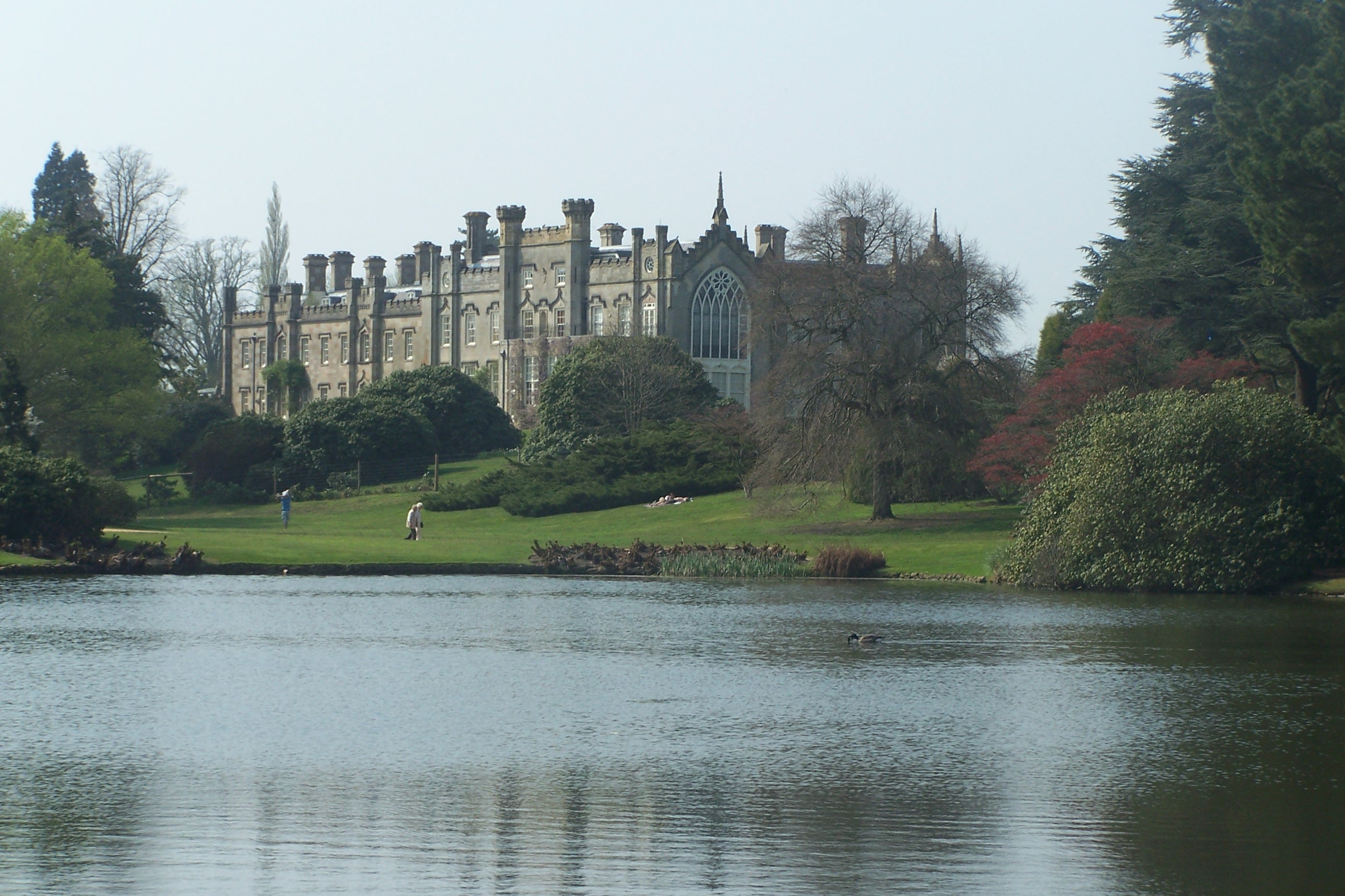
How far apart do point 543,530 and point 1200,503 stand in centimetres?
2357

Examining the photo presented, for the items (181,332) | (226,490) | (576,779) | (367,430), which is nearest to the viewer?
(576,779)

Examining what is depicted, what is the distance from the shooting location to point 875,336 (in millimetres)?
47438

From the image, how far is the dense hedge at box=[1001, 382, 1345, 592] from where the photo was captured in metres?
32.6

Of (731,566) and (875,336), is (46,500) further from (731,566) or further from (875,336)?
(875,336)

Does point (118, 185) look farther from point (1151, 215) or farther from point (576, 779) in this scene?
point (576, 779)

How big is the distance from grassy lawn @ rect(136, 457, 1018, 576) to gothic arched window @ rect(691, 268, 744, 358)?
2585 centimetres

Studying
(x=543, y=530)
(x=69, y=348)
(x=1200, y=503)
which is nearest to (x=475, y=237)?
(x=69, y=348)

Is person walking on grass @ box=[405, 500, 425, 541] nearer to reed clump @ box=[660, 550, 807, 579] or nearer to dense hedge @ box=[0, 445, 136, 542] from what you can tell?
dense hedge @ box=[0, 445, 136, 542]

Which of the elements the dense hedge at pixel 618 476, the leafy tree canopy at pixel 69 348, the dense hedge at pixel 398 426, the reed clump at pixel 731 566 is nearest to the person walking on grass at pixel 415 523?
the reed clump at pixel 731 566

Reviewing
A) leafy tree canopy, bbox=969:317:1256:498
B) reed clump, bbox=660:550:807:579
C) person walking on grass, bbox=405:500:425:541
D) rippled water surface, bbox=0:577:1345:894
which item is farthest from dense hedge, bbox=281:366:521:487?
rippled water surface, bbox=0:577:1345:894

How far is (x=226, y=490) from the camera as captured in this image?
216 ft

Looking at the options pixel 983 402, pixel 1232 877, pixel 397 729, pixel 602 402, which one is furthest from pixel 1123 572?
pixel 602 402

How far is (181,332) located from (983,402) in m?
73.3

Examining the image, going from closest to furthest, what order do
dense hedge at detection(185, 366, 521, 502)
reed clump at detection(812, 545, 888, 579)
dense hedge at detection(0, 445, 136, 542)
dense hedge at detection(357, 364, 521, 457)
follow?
reed clump at detection(812, 545, 888, 579)
dense hedge at detection(0, 445, 136, 542)
dense hedge at detection(185, 366, 521, 502)
dense hedge at detection(357, 364, 521, 457)
